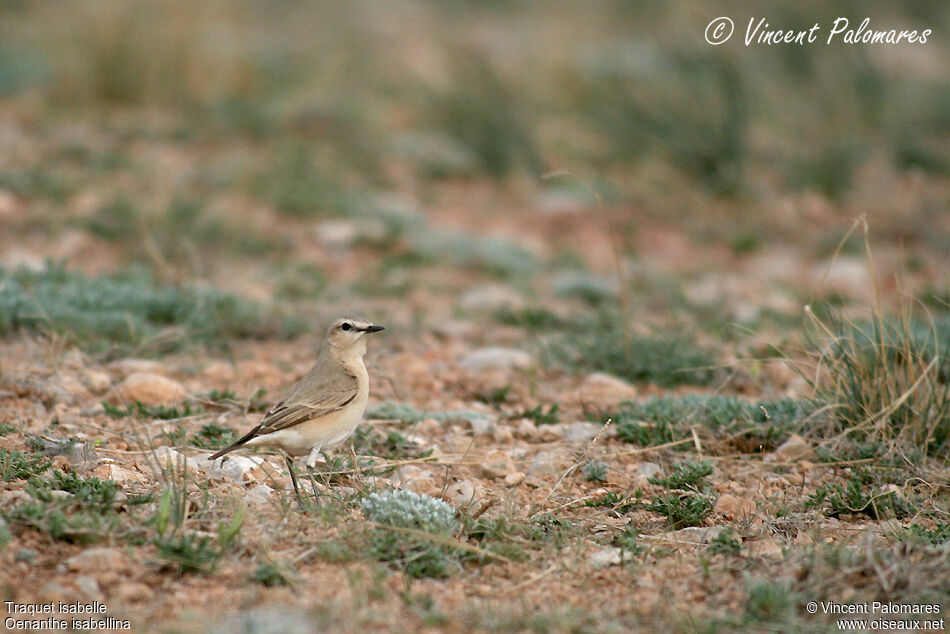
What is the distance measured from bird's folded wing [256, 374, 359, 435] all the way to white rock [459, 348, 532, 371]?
1.71 m

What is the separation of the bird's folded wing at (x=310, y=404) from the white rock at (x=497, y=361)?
1.71 meters

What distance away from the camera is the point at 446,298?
8.05 metres

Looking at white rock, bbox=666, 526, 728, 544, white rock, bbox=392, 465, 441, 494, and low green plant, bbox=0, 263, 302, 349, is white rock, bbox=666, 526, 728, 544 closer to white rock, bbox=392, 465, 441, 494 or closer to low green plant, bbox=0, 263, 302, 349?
white rock, bbox=392, 465, 441, 494

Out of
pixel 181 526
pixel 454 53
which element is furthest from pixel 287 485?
pixel 454 53

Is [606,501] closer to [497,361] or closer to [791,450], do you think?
[791,450]

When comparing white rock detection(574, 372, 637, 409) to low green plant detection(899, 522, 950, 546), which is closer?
low green plant detection(899, 522, 950, 546)

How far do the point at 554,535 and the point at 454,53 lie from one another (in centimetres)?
885

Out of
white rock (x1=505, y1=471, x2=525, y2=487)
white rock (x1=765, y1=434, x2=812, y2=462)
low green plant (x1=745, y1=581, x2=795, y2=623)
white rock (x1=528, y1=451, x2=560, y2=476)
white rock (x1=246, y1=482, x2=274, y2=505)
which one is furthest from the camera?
white rock (x1=765, y1=434, x2=812, y2=462)

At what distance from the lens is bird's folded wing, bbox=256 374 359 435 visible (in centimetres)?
444

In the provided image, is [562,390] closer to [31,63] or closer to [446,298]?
[446,298]

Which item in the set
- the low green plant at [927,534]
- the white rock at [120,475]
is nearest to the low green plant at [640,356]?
the low green plant at [927,534]

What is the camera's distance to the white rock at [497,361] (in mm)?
6453

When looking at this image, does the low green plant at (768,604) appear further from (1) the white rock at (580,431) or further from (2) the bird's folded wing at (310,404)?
(2) the bird's folded wing at (310,404)

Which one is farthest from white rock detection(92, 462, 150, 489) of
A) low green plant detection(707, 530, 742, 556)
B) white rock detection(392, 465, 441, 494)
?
low green plant detection(707, 530, 742, 556)
